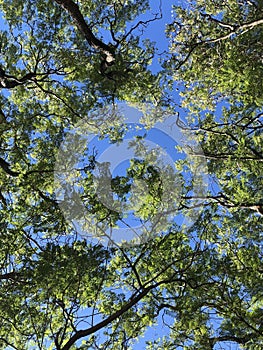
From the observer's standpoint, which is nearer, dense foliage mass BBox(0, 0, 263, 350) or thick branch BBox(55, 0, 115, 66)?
dense foliage mass BBox(0, 0, 263, 350)

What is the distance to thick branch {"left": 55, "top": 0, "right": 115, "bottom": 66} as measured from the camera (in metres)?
9.74

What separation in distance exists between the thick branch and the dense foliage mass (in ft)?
0.10

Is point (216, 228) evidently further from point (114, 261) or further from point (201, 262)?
point (114, 261)

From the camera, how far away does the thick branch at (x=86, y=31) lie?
32.0ft

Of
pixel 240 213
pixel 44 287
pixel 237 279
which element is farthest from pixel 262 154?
pixel 44 287

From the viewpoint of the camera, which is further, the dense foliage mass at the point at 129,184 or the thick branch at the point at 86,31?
the thick branch at the point at 86,31

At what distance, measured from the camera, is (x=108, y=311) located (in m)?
7.94

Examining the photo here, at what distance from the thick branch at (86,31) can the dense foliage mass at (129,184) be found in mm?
30

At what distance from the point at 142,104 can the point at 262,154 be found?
4.54 meters

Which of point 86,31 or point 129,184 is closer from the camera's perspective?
point 129,184

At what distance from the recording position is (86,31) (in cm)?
1035

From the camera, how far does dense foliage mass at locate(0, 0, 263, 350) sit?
7.49 meters

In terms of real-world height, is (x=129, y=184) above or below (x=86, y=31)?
below

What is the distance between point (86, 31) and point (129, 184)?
4.89m
